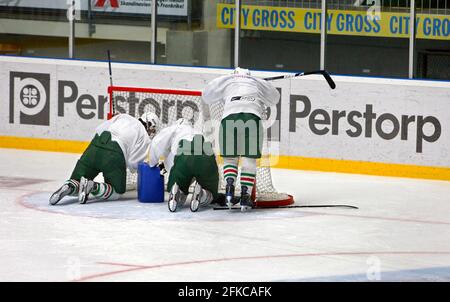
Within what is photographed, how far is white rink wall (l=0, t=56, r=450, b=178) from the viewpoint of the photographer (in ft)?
37.8

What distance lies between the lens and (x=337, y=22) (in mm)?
12180

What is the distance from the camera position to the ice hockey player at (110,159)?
9438mm

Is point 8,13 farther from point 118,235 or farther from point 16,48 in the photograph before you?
point 118,235

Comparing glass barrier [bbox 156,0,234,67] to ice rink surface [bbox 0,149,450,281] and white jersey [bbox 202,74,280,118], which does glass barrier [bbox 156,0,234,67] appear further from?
white jersey [bbox 202,74,280,118]

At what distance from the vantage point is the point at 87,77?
12.8 m

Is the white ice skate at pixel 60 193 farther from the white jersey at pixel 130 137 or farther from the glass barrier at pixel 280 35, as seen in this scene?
the glass barrier at pixel 280 35

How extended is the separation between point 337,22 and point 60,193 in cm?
403

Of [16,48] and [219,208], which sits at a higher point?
[16,48]
